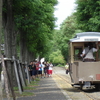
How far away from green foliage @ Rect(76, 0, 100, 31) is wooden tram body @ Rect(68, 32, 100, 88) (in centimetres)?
1260

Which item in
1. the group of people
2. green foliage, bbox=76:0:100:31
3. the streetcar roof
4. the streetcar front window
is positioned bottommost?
the group of people

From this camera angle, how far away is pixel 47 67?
3916 centimetres

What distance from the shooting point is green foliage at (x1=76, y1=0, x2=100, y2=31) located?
31.1m

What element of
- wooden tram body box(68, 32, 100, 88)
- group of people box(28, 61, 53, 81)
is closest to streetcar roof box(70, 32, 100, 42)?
wooden tram body box(68, 32, 100, 88)

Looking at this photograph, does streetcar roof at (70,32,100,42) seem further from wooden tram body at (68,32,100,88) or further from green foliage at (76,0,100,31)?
green foliage at (76,0,100,31)

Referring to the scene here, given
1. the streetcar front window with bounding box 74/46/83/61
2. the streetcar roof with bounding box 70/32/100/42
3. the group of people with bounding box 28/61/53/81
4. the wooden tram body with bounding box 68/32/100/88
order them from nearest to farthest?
the wooden tram body with bounding box 68/32/100/88 → the streetcar roof with bounding box 70/32/100/42 → the streetcar front window with bounding box 74/46/83/61 → the group of people with bounding box 28/61/53/81

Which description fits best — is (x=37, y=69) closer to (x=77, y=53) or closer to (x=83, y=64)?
(x=77, y=53)

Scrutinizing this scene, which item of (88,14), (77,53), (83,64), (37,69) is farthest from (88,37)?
(88,14)

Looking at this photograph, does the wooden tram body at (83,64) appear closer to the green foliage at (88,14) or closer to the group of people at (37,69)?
the group of people at (37,69)

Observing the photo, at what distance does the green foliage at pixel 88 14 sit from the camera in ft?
102

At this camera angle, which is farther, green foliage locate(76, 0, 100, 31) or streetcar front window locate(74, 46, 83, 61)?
green foliage locate(76, 0, 100, 31)

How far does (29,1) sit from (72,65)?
4.31m

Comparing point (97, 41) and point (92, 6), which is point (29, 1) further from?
point (92, 6)

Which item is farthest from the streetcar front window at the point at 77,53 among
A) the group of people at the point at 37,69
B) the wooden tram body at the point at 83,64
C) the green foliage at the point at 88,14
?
the green foliage at the point at 88,14
